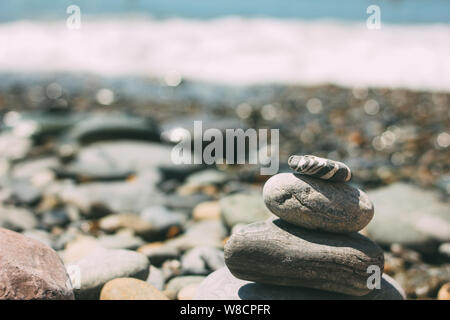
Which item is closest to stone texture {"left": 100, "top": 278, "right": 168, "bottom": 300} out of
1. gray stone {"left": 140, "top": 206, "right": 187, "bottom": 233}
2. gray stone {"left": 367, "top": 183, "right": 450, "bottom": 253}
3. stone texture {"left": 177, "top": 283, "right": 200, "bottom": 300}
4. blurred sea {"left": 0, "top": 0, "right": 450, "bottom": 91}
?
stone texture {"left": 177, "top": 283, "right": 200, "bottom": 300}

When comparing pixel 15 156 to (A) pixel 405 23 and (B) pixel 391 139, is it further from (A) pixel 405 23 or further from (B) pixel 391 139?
(A) pixel 405 23

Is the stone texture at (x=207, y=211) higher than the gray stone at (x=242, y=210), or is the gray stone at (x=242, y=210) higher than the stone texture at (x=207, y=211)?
the gray stone at (x=242, y=210)

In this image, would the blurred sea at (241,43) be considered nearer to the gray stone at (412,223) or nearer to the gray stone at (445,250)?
the gray stone at (412,223)

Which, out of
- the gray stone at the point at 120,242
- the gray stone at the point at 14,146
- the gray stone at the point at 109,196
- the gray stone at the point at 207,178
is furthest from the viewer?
the gray stone at the point at 14,146

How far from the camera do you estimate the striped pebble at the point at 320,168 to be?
238 cm

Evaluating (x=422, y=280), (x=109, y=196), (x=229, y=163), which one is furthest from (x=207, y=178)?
(x=422, y=280)

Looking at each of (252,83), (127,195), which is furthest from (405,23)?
(127,195)

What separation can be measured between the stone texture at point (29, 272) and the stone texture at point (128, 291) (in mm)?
260

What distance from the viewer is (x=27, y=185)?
497 cm

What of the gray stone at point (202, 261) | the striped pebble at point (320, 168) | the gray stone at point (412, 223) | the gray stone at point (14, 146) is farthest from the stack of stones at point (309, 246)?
the gray stone at point (14, 146)

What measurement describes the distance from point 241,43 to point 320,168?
1417 centimetres

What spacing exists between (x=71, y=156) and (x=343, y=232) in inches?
168

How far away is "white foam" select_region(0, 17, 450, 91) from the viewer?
12.6 metres

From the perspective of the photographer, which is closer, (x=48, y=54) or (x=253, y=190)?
(x=253, y=190)
